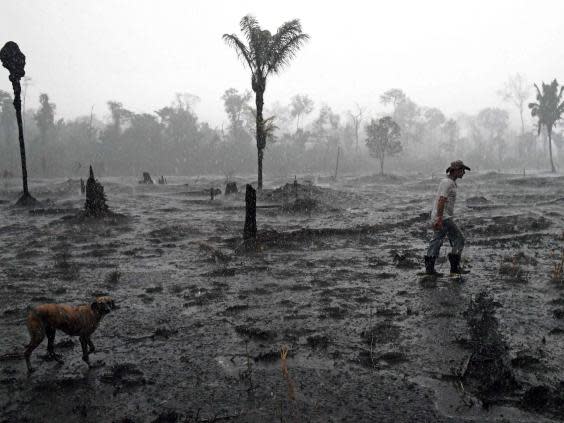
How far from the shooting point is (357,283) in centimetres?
680

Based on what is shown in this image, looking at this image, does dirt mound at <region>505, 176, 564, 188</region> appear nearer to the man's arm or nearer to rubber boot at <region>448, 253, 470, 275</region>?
rubber boot at <region>448, 253, 470, 275</region>

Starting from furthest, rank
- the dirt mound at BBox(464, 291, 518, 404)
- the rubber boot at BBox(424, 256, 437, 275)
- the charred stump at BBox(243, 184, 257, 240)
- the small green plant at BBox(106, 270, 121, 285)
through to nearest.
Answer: the charred stump at BBox(243, 184, 257, 240) → the small green plant at BBox(106, 270, 121, 285) → the rubber boot at BBox(424, 256, 437, 275) → the dirt mound at BBox(464, 291, 518, 404)

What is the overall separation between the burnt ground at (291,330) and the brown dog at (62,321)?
0.88ft

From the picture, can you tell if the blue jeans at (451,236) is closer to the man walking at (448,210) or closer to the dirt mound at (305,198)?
the man walking at (448,210)

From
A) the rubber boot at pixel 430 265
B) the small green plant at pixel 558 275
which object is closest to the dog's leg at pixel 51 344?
the rubber boot at pixel 430 265

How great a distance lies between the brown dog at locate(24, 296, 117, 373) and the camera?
147 inches

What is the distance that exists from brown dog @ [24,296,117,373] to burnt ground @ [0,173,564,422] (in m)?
0.27

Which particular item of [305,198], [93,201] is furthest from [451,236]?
[305,198]

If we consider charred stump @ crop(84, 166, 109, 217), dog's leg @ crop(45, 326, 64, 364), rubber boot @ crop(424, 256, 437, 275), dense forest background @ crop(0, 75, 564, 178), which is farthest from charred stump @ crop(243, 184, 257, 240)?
dense forest background @ crop(0, 75, 564, 178)

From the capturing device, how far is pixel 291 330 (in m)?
4.91

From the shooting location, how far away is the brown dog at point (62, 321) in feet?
12.3

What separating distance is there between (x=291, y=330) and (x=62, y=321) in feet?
7.87

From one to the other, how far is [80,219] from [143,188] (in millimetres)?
13128

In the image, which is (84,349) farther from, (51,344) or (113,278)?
(113,278)
